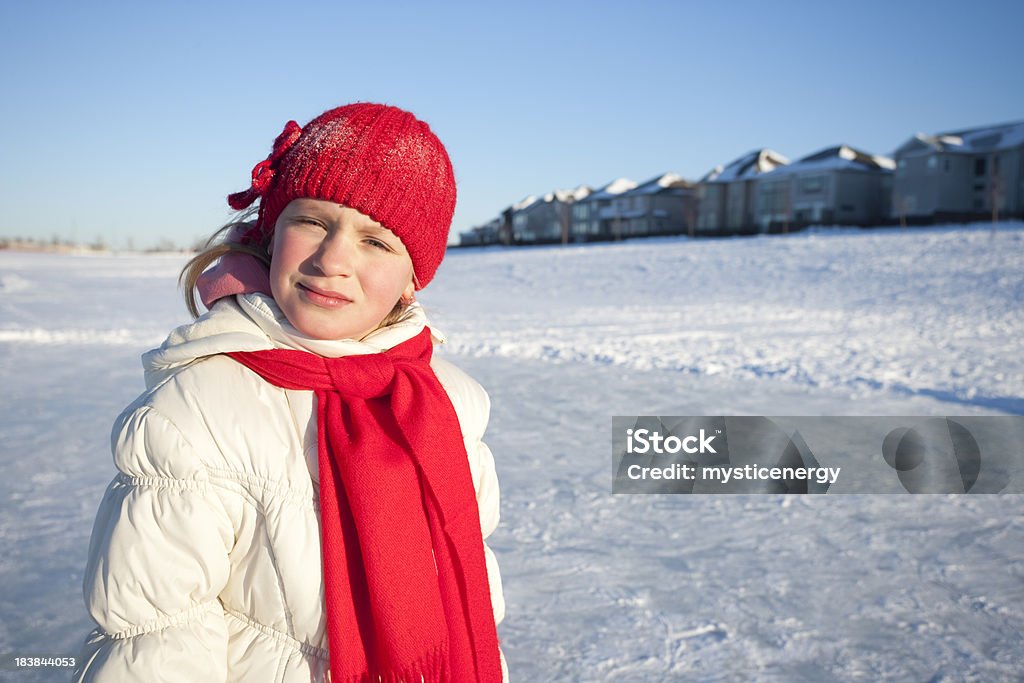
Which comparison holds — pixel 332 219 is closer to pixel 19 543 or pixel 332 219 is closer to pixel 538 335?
pixel 19 543

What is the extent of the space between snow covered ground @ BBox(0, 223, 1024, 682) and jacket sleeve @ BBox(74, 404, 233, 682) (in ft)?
5.27

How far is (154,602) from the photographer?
3.99ft

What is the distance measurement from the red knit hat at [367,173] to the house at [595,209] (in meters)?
63.2

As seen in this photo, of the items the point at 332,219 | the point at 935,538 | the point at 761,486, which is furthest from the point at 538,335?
the point at 332,219

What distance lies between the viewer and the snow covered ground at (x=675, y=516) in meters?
2.77

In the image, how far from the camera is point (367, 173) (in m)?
1.40

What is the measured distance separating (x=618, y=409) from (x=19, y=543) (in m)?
4.59

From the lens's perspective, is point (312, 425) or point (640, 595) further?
point (640, 595)

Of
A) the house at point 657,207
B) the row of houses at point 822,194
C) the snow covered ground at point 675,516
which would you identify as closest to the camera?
the snow covered ground at point 675,516

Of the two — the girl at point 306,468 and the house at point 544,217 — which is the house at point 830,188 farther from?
the girl at point 306,468

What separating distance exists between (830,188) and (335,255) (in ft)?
163

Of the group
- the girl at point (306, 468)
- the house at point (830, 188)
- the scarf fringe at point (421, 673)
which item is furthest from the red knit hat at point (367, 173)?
the house at point (830, 188)

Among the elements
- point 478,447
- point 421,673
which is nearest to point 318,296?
point 478,447

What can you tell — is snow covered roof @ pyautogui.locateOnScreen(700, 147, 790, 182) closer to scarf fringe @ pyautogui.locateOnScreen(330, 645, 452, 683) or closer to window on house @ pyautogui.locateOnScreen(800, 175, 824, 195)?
window on house @ pyautogui.locateOnScreen(800, 175, 824, 195)
